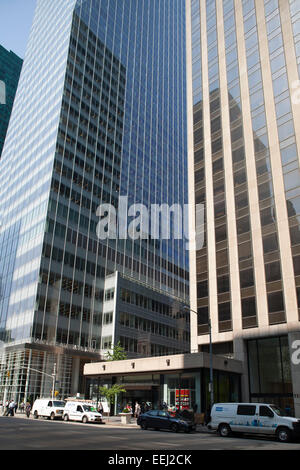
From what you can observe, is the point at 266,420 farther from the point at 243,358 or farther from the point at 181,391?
the point at 243,358

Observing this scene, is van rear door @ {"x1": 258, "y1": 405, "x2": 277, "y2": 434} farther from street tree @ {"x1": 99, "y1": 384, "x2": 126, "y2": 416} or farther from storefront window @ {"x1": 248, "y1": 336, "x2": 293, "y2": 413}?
street tree @ {"x1": 99, "y1": 384, "x2": 126, "y2": 416}

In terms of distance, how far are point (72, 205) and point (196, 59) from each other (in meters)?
32.4

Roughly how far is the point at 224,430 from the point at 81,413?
13.3m

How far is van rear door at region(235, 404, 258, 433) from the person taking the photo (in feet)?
74.2

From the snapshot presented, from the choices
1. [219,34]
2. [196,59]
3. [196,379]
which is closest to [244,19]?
[219,34]

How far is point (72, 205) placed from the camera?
70812mm

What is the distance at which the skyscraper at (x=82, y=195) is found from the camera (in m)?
62.7

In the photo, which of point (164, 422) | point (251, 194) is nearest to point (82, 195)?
point (251, 194)
